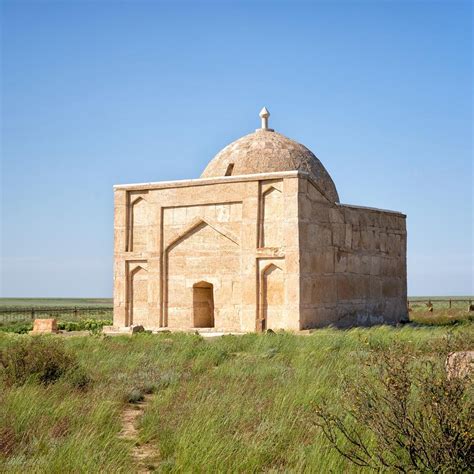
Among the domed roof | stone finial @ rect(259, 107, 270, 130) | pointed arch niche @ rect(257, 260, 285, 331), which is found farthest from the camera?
stone finial @ rect(259, 107, 270, 130)

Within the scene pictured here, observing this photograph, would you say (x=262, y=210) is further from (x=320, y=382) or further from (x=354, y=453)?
(x=354, y=453)

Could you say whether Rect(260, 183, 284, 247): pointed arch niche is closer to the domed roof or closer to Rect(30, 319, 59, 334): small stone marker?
the domed roof

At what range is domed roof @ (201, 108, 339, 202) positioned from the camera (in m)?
22.3

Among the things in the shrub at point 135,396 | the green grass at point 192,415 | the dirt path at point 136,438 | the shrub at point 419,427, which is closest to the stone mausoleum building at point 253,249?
the green grass at point 192,415

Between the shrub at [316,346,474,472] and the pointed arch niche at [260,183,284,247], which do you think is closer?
the shrub at [316,346,474,472]

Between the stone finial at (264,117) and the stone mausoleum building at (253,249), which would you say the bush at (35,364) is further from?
the stone finial at (264,117)

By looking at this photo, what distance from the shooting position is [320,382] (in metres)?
9.64

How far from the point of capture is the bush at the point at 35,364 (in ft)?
34.1

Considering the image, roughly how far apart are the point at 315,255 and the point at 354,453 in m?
13.9

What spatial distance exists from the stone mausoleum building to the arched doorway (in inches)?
1.3

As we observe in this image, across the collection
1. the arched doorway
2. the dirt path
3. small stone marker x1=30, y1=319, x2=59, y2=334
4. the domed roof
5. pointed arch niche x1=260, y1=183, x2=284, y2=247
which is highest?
the domed roof

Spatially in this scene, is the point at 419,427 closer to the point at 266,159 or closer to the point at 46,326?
the point at 266,159

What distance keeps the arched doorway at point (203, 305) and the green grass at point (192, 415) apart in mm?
8048

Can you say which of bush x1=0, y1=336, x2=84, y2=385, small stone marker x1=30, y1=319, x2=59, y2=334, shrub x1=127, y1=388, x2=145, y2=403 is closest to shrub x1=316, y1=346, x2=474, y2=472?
shrub x1=127, y1=388, x2=145, y2=403
